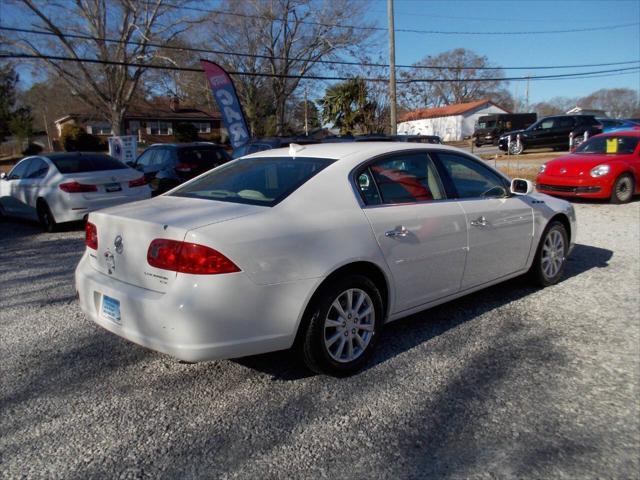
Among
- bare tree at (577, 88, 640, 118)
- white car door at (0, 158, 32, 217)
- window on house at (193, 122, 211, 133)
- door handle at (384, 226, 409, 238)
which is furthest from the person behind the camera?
bare tree at (577, 88, 640, 118)

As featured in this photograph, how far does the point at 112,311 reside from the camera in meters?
3.23

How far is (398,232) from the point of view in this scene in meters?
3.63

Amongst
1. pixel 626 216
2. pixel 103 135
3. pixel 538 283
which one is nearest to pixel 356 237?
pixel 538 283

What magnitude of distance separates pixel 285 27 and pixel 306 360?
3735 centimetres

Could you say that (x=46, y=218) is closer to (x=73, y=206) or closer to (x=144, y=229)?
(x=73, y=206)

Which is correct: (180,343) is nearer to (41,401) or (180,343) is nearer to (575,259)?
(41,401)

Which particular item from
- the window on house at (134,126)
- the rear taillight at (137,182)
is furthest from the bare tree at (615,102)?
the rear taillight at (137,182)

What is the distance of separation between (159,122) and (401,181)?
58.9 meters

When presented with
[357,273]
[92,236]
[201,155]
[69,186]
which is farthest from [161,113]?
[357,273]

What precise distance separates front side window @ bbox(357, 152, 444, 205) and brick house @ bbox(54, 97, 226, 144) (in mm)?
53686

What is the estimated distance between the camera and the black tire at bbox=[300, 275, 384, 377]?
321 cm

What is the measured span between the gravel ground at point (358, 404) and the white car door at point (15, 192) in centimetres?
568

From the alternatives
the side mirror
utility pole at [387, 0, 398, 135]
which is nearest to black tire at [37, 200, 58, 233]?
the side mirror

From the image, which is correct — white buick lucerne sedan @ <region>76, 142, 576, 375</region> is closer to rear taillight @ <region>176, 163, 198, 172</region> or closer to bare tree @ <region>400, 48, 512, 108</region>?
rear taillight @ <region>176, 163, 198, 172</region>
